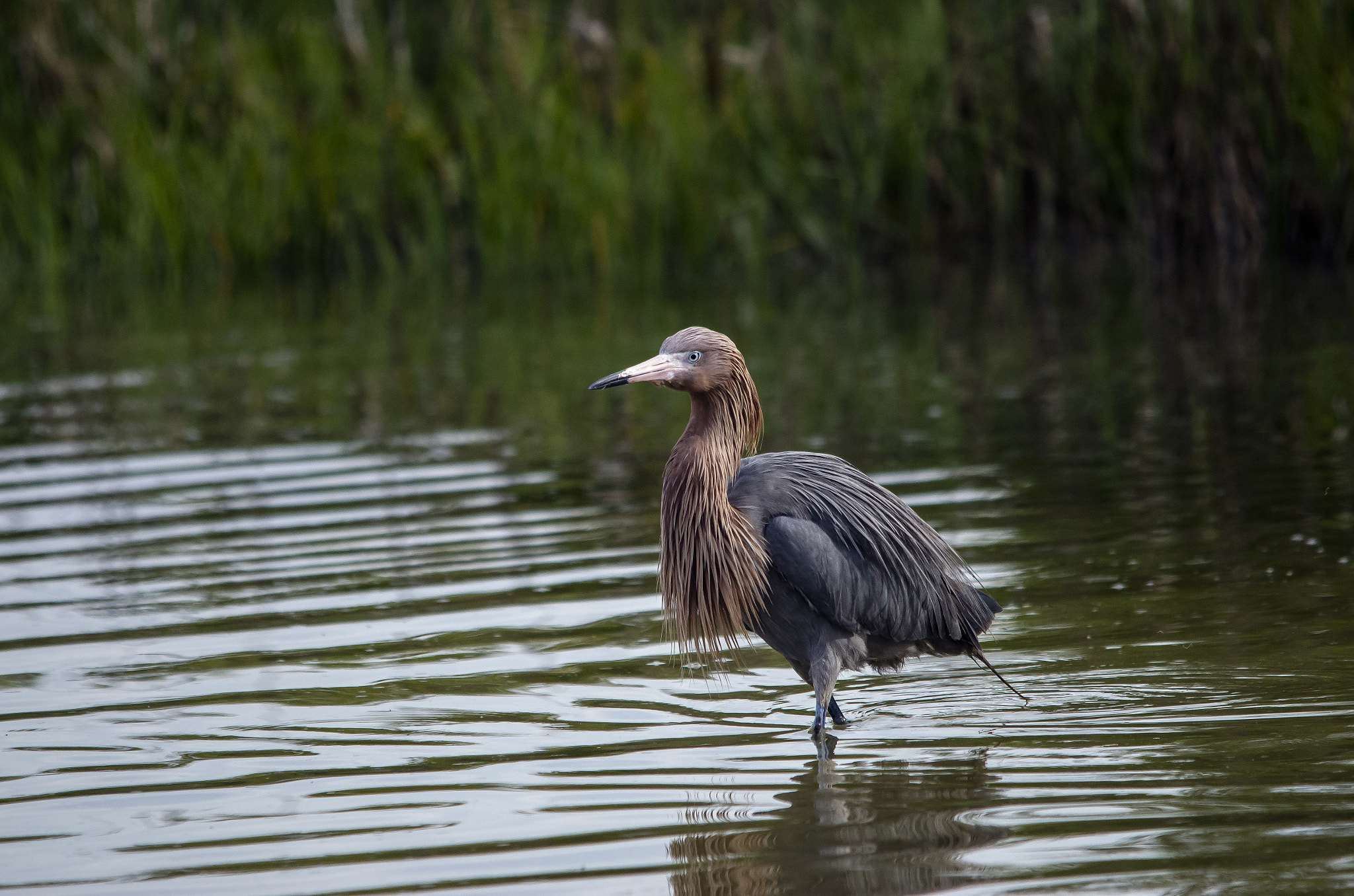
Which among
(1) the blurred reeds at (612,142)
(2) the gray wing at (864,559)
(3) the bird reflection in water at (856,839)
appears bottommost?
(3) the bird reflection in water at (856,839)

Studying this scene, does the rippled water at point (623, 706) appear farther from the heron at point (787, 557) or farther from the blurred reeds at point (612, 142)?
the blurred reeds at point (612, 142)

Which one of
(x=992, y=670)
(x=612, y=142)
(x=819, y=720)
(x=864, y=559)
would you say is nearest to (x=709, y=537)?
(x=864, y=559)

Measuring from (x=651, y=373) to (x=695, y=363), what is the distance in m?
0.23

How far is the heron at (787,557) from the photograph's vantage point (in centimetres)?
539

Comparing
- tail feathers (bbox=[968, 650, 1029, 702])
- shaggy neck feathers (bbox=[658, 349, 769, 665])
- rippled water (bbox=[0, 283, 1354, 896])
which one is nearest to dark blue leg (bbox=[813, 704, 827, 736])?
rippled water (bbox=[0, 283, 1354, 896])

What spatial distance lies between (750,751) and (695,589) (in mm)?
799

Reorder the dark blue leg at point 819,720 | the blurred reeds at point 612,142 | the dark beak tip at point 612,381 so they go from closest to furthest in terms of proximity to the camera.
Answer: the dark blue leg at point 819,720 < the dark beak tip at point 612,381 < the blurred reeds at point 612,142

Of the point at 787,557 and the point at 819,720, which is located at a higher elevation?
the point at 787,557

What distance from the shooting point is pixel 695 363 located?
5570 mm

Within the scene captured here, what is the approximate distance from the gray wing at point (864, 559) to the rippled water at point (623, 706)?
0.87ft

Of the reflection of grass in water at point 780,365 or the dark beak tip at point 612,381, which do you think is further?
the reflection of grass in water at point 780,365

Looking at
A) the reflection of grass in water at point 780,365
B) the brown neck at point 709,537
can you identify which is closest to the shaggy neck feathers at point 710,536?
the brown neck at point 709,537

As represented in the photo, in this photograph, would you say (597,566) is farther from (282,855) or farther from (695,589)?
(282,855)

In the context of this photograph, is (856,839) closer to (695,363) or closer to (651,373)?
(651,373)
